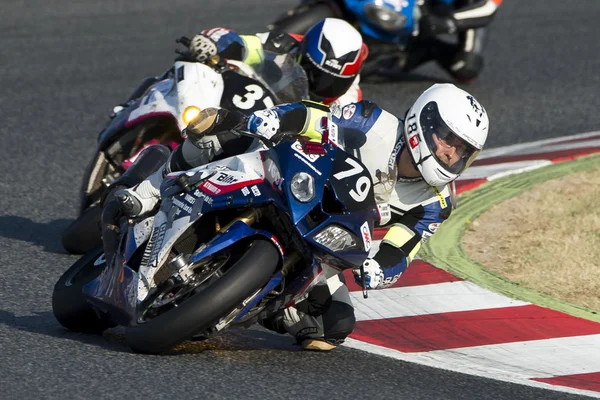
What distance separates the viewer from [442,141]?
19.0 ft

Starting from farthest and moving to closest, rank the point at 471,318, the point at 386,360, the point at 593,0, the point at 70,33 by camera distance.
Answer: the point at 593,0
the point at 70,33
the point at 471,318
the point at 386,360

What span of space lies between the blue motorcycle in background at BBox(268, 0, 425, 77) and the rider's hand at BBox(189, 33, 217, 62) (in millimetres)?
4065

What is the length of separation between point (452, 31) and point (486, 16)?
0.54 meters

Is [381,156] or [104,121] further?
[104,121]

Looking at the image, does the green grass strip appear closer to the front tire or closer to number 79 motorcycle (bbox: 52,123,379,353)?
number 79 motorcycle (bbox: 52,123,379,353)

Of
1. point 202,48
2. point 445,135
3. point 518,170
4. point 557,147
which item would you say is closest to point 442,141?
point 445,135

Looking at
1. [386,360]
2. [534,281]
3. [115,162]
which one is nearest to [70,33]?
[115,162]

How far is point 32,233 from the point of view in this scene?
7.76 meters

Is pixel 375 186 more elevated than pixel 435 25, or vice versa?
pixel 375 186

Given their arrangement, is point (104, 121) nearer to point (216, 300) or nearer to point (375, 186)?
point (375, 186)

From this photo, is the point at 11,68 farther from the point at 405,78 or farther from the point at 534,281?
the point at 534,281

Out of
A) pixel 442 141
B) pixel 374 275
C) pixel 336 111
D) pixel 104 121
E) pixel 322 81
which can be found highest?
pixel 336 111

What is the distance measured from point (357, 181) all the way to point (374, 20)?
682cm

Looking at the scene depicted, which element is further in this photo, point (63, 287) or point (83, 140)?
point (83, 140)
